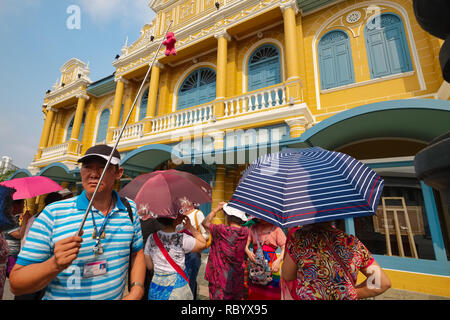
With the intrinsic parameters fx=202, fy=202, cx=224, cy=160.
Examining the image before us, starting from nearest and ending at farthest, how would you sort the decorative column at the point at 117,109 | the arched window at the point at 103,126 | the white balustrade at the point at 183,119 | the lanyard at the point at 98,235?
the lanyard at the point at 98,235 < the white balustrade at the point at 183,119 < the decorative column at the point at 117,109 < the arched window at the point at 103,126

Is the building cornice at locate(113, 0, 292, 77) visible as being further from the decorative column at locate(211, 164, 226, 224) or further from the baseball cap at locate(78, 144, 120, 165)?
the baseball cap at locate(78, 144, 120, 165)

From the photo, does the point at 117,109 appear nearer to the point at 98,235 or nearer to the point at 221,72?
the point at 221,72

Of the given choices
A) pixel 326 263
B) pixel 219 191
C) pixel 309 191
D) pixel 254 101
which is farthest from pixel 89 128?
pixel 326 263

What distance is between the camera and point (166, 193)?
243 cm

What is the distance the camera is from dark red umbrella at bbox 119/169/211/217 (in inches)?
86.4

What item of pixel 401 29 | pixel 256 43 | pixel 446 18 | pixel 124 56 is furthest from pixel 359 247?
pixel 124 56

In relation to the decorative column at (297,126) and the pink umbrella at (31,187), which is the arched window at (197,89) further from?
the pink umbrella at (31,187)

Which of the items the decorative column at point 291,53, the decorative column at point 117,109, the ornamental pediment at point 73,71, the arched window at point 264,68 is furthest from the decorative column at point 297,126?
the ornamental pediment at point 73,71

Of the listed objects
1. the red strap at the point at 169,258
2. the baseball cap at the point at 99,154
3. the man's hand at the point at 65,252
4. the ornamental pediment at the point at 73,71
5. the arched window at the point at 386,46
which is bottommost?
the red strap at the point at 169,258

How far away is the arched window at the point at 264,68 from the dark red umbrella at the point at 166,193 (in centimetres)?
558

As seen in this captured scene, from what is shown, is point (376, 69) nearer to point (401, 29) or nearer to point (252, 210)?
point (401, 29)

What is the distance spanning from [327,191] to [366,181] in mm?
361

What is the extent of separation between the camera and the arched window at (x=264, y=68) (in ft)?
23.9

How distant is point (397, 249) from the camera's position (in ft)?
14.5
